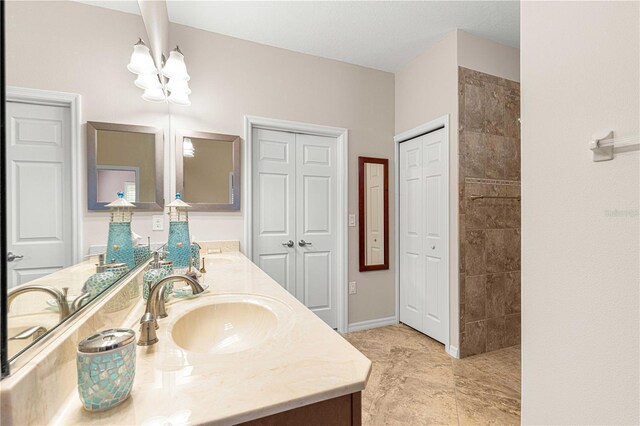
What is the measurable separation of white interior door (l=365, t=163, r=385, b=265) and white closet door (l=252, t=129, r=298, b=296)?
76cm

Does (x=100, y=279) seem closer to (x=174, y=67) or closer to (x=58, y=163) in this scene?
(x=58, y=163)

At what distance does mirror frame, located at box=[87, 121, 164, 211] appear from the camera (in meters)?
0.76

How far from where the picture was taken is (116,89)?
1.07 m

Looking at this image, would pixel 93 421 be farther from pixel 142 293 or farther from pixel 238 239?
pixel 238 239

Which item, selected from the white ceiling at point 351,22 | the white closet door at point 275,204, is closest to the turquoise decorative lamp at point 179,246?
the white closet door at point 275,204

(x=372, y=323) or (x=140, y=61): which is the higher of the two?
(x=140, y=61)

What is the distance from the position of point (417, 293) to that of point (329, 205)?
1.20 meters

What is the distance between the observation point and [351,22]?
90.2 inches

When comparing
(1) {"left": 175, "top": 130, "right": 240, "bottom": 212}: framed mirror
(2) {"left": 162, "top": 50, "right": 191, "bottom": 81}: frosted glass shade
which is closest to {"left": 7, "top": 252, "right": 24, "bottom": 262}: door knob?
(2) {"left": 162, "top": 50, "right": 191, "bottom": 81}: frosted glass shade

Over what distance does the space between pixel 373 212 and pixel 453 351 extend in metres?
1.38

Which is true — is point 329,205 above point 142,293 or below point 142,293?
above

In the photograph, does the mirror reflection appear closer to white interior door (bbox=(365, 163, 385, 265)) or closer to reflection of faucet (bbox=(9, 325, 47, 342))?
reflection of faucet (bbox=(9, 325, 47, 342))
